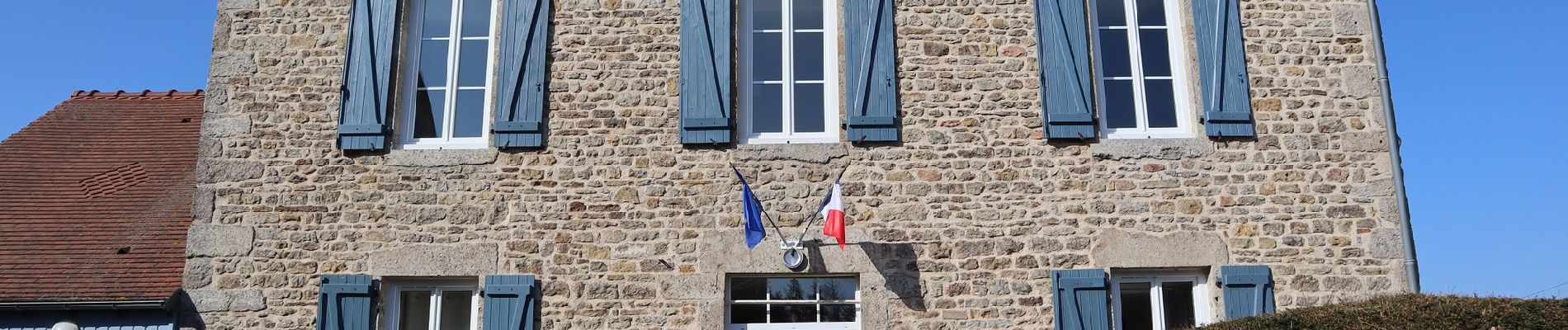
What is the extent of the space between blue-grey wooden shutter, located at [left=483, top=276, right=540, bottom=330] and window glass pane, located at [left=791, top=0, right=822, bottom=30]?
2.32 metres

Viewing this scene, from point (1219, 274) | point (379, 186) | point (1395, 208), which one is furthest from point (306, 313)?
point (1395, 208)

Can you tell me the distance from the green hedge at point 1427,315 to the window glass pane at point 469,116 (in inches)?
175

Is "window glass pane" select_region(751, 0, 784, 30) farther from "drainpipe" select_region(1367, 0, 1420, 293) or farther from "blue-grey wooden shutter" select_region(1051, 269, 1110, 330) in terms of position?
"drainpipe" select_region(1367, 0, 1420, 293)

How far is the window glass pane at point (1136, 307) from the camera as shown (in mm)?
7734

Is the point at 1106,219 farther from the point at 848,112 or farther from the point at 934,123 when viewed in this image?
the point at 848,112

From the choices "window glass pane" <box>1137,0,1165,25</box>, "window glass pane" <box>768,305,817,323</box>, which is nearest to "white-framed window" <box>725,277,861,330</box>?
"window glass pane" <box>768,305,817,323</box>

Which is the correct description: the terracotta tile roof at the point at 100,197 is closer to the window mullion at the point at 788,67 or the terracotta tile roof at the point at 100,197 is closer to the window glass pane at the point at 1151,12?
the window mullion at the point at 788,67

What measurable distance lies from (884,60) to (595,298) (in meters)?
2.26

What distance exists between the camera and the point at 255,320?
759 cm

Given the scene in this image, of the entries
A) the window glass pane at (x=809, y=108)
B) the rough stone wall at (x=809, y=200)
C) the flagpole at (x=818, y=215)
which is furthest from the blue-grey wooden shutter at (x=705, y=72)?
the flagpole at (x=818, y=215)

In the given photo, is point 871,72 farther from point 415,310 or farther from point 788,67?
point 415,310

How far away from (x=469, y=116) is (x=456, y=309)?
3.95 feet

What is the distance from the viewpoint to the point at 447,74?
819 cm

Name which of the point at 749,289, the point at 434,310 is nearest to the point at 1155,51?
the point at 749,289
